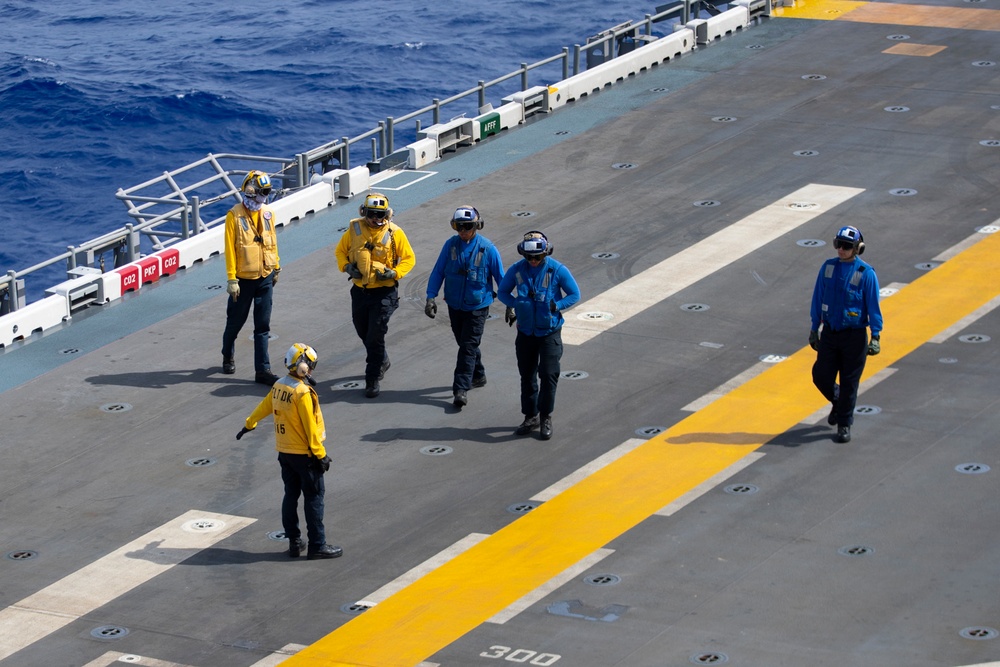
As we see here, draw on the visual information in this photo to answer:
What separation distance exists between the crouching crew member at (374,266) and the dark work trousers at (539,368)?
5.72ft

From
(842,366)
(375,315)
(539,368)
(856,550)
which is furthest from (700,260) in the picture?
(856,550)

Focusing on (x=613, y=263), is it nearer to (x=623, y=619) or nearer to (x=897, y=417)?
(x=897, y=417)

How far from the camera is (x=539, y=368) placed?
58.1 feet

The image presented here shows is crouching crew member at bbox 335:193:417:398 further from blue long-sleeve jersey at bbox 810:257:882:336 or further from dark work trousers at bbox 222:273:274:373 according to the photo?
blue long-sleeve jersey at bbox 810:257:882:336

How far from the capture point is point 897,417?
1773 cm

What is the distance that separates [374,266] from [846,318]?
15.9ft

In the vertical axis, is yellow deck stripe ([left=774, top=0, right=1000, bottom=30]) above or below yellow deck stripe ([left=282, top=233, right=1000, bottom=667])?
above

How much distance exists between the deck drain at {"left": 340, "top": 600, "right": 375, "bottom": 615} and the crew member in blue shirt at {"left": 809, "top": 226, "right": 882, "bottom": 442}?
16.8 feet

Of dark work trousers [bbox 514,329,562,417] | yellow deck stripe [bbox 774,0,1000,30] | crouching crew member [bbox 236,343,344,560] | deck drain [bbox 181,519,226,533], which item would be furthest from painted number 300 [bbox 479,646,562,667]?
yellow deck stripe [bbox 774,0,1000,30]

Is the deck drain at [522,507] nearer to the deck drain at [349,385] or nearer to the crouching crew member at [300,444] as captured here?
the crouching crew member at [300,444]

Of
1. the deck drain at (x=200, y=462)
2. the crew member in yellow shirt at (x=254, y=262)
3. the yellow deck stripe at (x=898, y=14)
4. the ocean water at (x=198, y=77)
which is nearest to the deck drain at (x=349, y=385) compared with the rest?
the crew member in yellow shirt at (x=254, y=262)

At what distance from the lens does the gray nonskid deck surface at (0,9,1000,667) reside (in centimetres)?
1409

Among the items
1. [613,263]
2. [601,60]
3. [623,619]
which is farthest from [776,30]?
[623,619]

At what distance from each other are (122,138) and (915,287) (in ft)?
104
